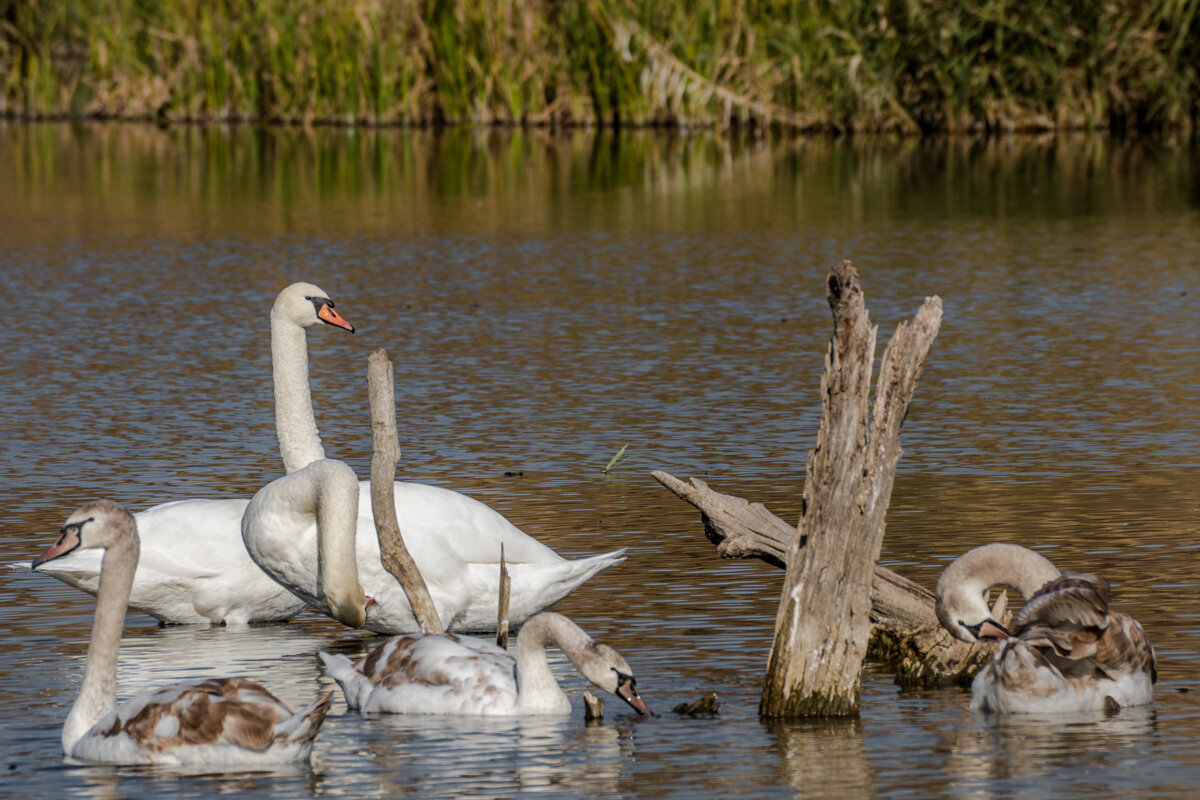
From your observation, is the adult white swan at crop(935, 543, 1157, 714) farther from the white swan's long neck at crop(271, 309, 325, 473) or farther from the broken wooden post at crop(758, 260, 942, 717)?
the white swan's long neck at crop(271, 309, 325, 473)

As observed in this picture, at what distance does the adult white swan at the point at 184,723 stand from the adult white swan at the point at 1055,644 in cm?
208

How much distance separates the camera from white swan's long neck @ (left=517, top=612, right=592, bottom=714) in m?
6.99

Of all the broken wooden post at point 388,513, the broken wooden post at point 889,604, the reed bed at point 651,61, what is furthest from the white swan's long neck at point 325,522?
the reed bed at point 651,61

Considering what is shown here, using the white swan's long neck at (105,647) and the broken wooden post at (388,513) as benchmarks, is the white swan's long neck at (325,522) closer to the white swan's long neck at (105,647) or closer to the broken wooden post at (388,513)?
the broken wooden post at (388,513)

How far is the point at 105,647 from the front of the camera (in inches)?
266

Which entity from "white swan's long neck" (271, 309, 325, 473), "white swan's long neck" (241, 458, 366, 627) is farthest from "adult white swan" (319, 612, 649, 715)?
"white swan's long neck" (271, 309, 325, 473)

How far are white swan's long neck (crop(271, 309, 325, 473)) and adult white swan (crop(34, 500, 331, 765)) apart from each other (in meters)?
2.44

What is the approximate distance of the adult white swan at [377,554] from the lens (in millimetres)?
7629

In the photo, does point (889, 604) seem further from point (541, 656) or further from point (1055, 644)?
point (541, 656)

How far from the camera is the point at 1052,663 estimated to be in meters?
7.03

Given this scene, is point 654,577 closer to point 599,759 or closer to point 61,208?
point 599,759

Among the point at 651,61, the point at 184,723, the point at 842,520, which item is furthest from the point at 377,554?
the point at 651,61

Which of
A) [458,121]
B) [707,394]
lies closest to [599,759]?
[707,394]

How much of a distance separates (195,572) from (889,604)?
270 centimetres
